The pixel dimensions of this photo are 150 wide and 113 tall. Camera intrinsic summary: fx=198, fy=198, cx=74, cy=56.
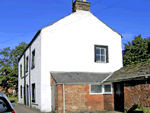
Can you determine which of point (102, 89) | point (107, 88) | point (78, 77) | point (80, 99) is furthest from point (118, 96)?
point (78, 77)

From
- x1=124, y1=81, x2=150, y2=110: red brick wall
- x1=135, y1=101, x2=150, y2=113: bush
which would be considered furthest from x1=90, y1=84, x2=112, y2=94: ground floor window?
x1=135, y1=101, x2=150, y2=113: bush

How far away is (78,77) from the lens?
16031mm

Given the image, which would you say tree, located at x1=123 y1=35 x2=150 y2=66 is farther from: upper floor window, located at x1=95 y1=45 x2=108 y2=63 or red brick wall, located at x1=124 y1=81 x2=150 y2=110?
red brick wall, located at x1=124 y1=81 x2=150 y2=110

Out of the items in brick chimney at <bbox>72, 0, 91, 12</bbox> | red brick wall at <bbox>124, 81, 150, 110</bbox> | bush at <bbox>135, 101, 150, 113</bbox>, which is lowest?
bush at <bbox>135, 101, 150, 113</bbox>

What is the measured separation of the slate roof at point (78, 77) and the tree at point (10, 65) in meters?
30.5

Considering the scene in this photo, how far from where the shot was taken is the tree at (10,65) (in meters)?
45.3

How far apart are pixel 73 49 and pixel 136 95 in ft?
22.8

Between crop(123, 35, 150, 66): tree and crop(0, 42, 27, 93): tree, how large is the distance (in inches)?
999

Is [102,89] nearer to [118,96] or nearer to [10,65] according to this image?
[118,96]

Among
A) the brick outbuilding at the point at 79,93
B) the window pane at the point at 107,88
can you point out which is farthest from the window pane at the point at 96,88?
the window pane at the point at 107,88

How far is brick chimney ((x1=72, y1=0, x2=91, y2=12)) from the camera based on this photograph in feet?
61.1

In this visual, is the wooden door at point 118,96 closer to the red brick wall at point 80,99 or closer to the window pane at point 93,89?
the red brick wall at point 80,99

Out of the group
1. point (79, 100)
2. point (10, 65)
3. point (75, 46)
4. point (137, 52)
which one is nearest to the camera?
point (79, 100)

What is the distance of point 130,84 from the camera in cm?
1366
